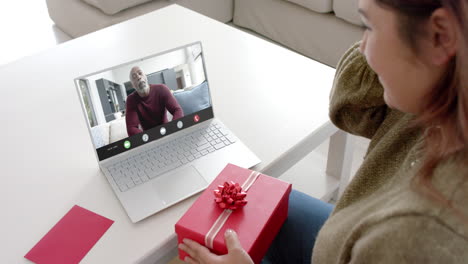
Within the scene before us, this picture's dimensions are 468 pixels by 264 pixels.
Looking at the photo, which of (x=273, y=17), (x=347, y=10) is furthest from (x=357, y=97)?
(x=273, y=17)

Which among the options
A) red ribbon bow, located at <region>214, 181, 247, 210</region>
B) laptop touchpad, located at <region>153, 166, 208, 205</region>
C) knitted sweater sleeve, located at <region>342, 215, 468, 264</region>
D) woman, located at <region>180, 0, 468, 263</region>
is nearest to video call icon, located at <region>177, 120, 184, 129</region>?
laptop touchpad, located at <region>153, 166, 208, 205</region>

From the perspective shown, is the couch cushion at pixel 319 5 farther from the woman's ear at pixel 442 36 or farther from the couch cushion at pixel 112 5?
the woman's ear at pixel 442 36

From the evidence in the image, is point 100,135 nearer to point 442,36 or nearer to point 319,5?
point 442,36

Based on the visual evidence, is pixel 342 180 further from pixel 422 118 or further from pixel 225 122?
pixel 422 118

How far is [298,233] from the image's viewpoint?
101 cm

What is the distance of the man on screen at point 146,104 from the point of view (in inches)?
37.6

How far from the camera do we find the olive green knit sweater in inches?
20.2

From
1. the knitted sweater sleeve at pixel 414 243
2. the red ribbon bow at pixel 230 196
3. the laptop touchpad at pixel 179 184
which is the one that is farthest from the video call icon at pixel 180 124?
the knitted sweater sleeve at pixel 414 243

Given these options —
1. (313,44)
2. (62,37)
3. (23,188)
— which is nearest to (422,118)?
(23,188)

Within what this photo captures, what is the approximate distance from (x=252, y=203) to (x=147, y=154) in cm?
29

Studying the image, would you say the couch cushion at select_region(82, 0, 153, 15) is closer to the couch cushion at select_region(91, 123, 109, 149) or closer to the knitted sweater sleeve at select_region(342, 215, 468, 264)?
the couch cushion at select_region(91, 123, 109, 149)

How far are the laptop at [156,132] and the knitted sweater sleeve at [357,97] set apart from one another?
0.74 feet

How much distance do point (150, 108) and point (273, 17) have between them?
1.65 metres

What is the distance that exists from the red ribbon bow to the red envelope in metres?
0.22
